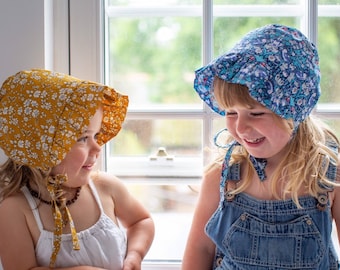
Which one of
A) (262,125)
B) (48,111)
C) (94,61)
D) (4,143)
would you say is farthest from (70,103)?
(262,125)

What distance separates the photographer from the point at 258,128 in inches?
51.5

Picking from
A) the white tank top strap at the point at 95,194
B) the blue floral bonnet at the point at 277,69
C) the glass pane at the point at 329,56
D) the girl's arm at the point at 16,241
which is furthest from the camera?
the glass pane at the point at 329,56

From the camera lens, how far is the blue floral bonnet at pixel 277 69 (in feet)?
4.02

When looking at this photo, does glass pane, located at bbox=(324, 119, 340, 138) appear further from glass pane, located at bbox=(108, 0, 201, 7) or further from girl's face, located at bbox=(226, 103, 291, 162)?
glass pane, located at bbox=(108, 0, 201, 7)

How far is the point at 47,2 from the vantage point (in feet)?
5.01

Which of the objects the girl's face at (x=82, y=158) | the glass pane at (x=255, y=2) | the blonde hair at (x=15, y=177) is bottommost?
the blonde hair at (x=15, y=177)

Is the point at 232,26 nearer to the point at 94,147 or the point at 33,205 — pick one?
the point at 94,147

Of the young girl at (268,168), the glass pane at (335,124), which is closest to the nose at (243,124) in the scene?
the young girl at (268,168)

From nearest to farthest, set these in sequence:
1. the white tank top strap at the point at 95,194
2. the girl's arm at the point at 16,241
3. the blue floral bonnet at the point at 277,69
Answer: the blue floral bonnet at the point at 277,69
the girl's arm at the point at 16,241
the white tank top strap at the point at 95,194

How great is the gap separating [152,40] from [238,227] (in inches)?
25.2

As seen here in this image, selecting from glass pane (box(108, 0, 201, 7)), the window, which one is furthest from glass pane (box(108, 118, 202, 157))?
glass pane (box(108, 0, 201, 7))

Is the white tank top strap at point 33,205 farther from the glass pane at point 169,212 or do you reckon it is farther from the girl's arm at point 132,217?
the glass pane at point 169,212

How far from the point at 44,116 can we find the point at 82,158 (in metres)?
0.14

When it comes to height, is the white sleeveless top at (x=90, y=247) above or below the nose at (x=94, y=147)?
below
